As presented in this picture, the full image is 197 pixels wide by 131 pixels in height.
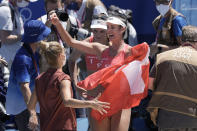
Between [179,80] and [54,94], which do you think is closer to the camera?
[54,94]

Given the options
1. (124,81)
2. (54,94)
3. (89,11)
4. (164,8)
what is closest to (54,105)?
(54,94)

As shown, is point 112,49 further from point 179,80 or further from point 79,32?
point 79,32

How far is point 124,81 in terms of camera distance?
4.16 meters

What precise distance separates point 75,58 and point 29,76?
0.97m

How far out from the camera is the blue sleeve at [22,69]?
4.17 metres

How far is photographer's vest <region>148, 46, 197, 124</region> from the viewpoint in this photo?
13.3ft

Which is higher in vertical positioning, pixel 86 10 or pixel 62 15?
pixel 62 15

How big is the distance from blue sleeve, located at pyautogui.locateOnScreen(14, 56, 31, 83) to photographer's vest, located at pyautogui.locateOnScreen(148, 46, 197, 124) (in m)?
1.22

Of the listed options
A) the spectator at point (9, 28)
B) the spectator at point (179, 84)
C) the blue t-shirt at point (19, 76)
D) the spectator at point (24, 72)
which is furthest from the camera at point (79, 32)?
the spectator at point (179, 84)

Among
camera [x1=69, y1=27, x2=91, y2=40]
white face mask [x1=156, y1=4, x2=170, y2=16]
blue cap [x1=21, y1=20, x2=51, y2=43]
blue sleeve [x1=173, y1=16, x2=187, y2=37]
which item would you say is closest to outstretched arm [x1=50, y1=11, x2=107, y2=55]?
blue cap [x1=21, y1=20, x2=51, y2=43]

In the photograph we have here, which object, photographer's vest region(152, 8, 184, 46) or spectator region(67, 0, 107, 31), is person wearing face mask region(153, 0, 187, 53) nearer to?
photographer's vest region(152, 8, 184, 46)

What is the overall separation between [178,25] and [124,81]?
1722mm

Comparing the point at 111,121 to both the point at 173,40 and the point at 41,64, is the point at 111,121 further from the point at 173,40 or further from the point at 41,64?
the point at 173,40

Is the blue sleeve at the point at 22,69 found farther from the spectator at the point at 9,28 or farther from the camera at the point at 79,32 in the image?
the camera at the point at 79,32
